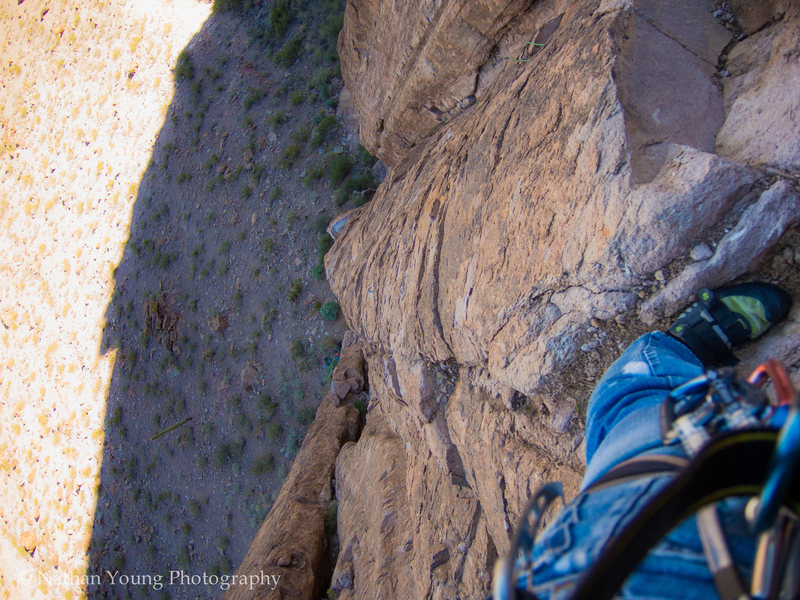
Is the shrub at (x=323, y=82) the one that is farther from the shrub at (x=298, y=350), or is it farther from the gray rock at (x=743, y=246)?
the gray rock at (x=743, y=246)

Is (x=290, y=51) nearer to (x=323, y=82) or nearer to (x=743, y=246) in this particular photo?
(x=323, y=82)

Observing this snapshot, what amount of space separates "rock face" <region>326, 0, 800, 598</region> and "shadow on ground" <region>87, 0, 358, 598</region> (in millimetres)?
5002

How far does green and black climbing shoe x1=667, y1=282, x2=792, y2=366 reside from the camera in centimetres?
190

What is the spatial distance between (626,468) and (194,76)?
50.8 feet

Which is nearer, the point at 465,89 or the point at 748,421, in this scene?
the point at 748,421

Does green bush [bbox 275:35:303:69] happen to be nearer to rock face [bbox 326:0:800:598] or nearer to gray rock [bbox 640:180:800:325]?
rock face [bbox 326:0:800:598]

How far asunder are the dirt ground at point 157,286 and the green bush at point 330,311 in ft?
0.53

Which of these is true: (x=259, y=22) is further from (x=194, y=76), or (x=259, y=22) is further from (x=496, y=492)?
(x=496, y=492)

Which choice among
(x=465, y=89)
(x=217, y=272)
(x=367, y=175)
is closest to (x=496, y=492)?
(x=465, y=89)

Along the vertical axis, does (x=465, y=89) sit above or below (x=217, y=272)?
below

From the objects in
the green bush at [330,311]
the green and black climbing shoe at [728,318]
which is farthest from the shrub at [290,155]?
the green and black climbing shoe at [728,318]

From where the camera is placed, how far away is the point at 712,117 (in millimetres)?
2324

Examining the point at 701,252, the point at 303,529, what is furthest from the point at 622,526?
the point at 303,529

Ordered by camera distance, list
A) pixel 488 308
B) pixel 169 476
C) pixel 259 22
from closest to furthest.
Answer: pixel 488 308 < pixel 169 476 < pixel 259 22
